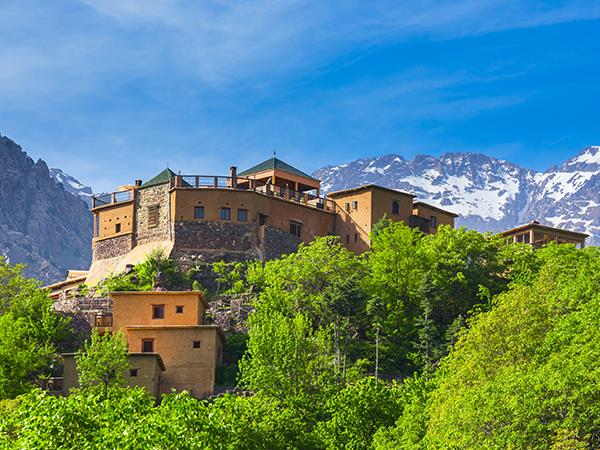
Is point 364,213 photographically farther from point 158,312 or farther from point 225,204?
point 158,312

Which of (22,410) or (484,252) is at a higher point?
(484,252)

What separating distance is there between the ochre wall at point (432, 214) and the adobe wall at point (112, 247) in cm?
2531

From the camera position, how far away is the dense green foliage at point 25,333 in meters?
80.6

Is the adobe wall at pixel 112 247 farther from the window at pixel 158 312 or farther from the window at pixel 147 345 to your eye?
the window at pixel 147 345

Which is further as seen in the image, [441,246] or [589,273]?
[441,246]

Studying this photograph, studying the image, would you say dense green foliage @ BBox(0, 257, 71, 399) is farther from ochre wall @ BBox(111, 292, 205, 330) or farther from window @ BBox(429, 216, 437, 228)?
window @ BBox(429, 216, 437, 228)

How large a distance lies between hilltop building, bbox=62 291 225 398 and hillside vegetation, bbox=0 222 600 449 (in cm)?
269

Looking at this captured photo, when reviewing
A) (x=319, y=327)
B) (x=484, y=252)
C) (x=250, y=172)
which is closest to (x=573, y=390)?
(x=319, y=327)

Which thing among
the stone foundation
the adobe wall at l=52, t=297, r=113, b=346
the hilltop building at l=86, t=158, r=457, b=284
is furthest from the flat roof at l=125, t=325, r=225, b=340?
the stone foundation

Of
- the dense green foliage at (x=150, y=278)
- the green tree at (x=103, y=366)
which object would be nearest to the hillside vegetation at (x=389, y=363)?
the green tree at (x=103, y=366)

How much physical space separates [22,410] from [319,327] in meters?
33.7

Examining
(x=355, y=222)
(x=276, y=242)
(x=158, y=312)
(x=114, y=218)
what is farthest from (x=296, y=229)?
(x=158, y=312)

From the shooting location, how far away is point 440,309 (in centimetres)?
8750

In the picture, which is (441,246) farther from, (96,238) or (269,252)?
(96,238)
